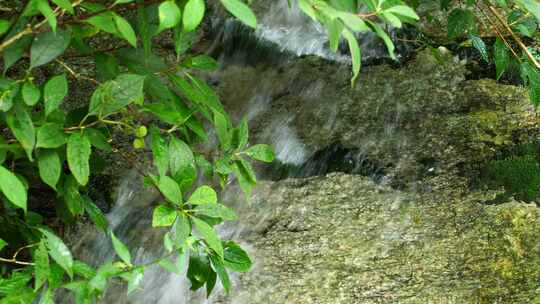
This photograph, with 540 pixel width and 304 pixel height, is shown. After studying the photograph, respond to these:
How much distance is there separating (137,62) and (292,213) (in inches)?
41.9

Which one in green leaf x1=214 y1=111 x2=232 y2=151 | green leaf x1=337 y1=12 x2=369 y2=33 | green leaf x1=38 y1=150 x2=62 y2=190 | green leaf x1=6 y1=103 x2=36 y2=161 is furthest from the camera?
green leaf x1=214 y1=111 x2=232 y2=151

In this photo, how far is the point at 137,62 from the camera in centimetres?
198

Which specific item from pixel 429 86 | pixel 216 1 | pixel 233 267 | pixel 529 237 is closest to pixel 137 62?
pixel 233 267

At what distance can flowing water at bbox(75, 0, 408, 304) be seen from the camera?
2795 millimetres

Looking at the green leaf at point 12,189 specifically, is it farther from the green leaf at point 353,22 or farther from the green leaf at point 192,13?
the green leaf at point 353,22

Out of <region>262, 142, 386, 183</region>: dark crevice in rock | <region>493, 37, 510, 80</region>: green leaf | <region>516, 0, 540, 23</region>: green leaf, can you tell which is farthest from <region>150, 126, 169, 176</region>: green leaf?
<region>262, 142, 386, 183</region>: dark crevice in rock

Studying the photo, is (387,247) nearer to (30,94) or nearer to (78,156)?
(78,156)

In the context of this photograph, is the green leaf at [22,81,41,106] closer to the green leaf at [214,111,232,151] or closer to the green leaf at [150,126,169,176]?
the green leaf at [150,126,169,176]

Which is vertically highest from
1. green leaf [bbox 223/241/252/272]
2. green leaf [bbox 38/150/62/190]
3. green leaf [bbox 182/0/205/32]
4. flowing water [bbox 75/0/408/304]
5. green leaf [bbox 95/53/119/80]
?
green leaf [bbox 182/0/205/32]

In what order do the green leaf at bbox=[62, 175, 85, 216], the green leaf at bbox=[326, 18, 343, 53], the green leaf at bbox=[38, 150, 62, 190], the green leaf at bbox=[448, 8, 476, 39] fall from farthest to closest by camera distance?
the green leaf at bbox=[448, 8, 476, 39], the green leaf at bbox=[62, 175, 85, 216], the green leaf at bbox=[38, 150, 62, 190], the green leaf at bbox=[326, 18, 343, 53]

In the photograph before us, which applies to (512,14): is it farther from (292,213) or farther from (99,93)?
(99,93)

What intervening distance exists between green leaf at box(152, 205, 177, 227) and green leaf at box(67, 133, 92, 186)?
7.4 inches

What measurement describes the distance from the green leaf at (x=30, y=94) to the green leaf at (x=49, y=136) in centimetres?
11

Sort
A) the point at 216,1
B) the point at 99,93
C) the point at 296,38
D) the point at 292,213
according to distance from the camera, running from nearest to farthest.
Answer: the point at 99,93
the point at 292,213
the point at 296,38
the point at 216,1
